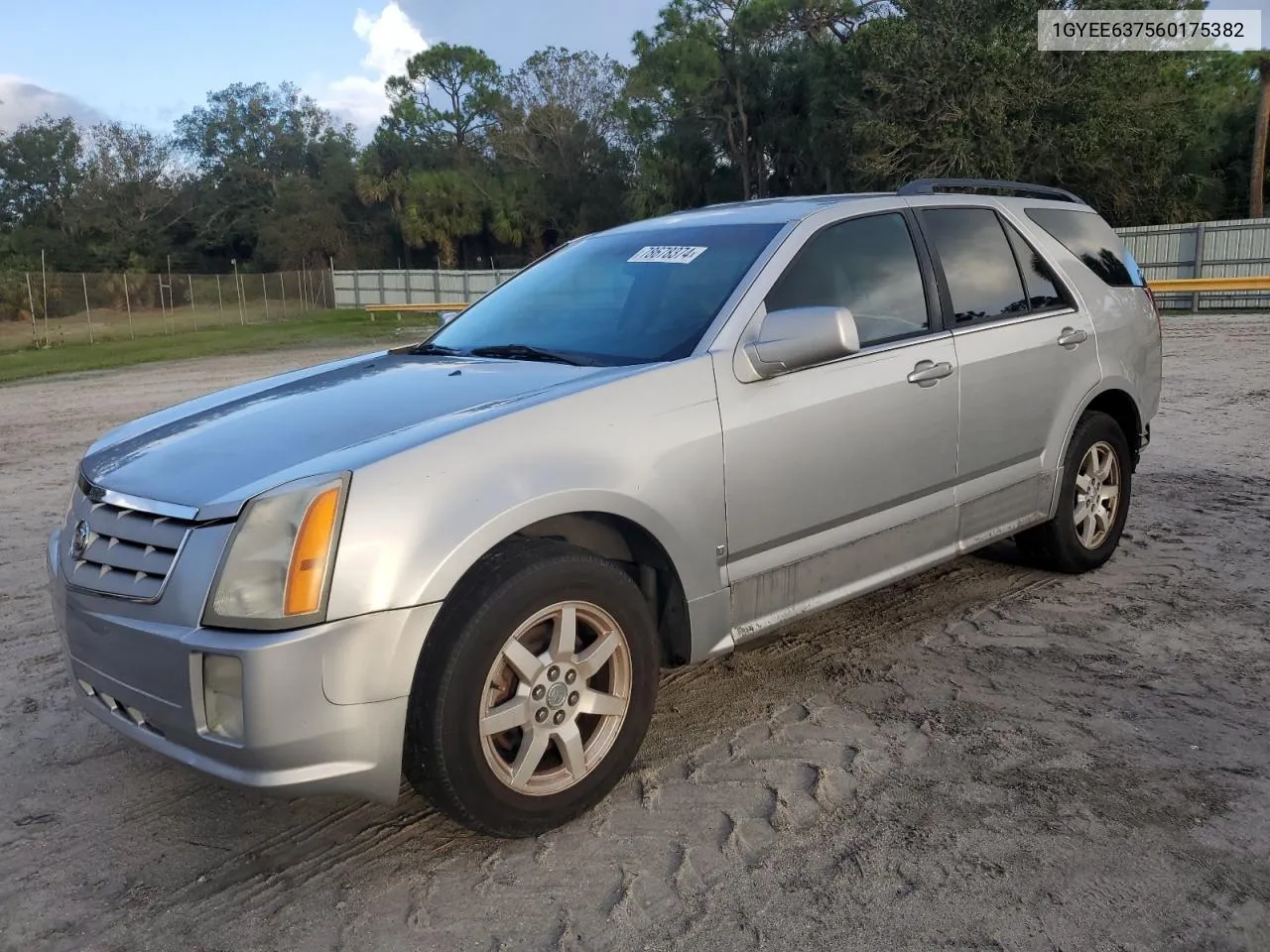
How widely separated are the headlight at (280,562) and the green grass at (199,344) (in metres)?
19.2

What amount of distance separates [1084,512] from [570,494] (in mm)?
3215

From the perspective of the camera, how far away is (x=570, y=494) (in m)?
3.03

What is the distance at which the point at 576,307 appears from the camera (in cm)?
421

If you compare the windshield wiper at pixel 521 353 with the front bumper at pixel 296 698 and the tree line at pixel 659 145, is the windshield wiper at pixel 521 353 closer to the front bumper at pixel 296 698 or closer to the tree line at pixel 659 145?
the front bumper at pixel 296 698

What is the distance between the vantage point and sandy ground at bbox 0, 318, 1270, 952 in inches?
104

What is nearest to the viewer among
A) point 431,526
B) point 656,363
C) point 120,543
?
point 431,526

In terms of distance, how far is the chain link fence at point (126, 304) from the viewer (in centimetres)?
2966

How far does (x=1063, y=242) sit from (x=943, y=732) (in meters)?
2.72

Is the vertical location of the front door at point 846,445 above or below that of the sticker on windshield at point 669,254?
below

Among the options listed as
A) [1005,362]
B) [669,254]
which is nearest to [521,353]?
[669,254]

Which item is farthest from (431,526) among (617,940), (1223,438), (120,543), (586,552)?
(1223,438)

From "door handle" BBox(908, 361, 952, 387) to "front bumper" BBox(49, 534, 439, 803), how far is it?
2.20 metres

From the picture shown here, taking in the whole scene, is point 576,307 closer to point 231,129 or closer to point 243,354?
point 243,354

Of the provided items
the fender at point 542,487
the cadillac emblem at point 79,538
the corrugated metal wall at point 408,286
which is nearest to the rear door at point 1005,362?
the fender at point 542,487
